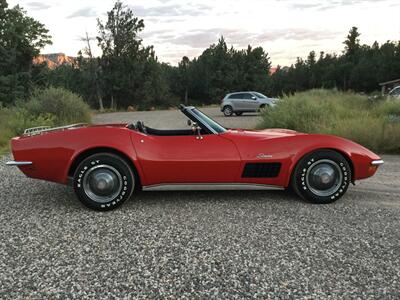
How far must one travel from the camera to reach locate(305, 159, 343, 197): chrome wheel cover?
4879 millimetres

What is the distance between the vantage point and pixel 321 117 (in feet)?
40.1

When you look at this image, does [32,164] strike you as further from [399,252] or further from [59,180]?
[399,252]

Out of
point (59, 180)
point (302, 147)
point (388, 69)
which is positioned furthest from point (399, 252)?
point (388, 69)

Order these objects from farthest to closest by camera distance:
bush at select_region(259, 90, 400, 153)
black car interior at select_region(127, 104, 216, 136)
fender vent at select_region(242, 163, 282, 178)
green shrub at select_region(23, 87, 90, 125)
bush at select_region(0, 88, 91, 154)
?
green shrub at select_region(23, 87, 90, 125) → bush at select_region(0, 88, 91, 154) → bush at select_region(259, 90, 400, 153) → black car interior at select_region(127, 104, 216, 136) → fender vent at select_region(242, 163, 282, 178)

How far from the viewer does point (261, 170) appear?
4.83 metres

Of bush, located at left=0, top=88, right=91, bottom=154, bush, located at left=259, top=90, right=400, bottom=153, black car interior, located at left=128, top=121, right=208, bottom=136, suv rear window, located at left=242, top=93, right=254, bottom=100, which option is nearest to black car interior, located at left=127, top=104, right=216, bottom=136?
black car interior, located at left=128, top=121, right=208, bottom=136

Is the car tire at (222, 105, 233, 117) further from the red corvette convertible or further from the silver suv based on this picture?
the red corvette convertible

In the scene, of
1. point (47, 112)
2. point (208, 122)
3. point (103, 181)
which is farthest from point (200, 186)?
point (47, 112)

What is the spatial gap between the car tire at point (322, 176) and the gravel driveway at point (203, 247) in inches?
5.5

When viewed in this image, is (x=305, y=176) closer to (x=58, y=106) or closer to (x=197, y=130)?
(x=197, y=130)

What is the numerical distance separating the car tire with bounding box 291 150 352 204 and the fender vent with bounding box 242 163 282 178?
235mm

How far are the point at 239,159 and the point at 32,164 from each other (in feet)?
7.80

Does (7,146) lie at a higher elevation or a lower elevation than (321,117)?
lower

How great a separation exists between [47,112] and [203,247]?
13836 millimetres
